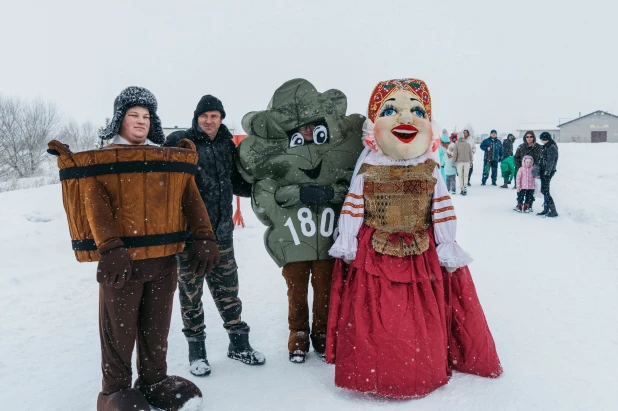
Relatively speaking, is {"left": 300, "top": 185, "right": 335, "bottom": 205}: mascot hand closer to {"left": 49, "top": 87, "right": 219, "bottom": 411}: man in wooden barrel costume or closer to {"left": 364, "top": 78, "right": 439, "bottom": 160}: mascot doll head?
{"left": 364, "top": 78, "right": 439, "bottom": 160}: mascot doll head

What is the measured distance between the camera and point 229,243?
2971 millimetres

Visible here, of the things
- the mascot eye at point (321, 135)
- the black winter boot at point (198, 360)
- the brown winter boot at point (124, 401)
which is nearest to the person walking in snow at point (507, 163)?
the mascot eye at point (321, 135)

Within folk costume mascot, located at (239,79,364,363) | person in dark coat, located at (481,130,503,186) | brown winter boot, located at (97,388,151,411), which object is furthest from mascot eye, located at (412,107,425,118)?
person in dark coat, located at (481,130,503,186)

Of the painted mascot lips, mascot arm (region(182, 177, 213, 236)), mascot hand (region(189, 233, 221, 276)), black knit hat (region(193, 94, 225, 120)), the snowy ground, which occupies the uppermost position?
black knit hat (region(193, 94, 225, 120))

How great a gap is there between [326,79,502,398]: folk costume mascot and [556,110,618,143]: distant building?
182 ft

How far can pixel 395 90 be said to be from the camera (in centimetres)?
279

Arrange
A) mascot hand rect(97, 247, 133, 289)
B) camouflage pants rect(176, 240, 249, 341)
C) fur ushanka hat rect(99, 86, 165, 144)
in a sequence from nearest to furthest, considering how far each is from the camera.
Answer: mascot hand rect(97, 247, 133, 289), fur ushanka hat rect(99, 86, 165, 144), camouflage pants rect(176, 240, 249, 341)

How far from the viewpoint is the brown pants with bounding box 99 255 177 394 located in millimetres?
2215

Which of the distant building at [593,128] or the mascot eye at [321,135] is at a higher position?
the distant building at [593,128]

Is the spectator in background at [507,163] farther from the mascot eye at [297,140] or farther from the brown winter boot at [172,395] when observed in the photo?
the brown winter boot at [172,395]

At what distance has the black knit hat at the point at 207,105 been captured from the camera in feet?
9.41

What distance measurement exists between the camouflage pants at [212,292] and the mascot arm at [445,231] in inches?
54.7

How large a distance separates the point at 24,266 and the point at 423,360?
4986 mm

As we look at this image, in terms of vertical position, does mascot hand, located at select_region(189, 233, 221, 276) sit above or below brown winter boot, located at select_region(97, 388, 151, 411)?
above
